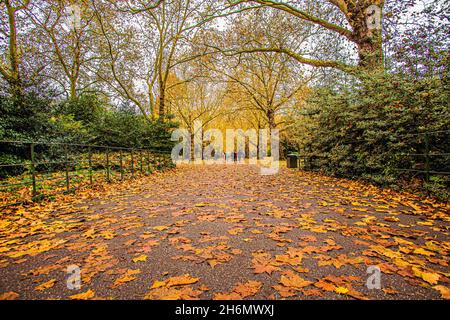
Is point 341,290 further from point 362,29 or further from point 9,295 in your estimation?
point 362,29

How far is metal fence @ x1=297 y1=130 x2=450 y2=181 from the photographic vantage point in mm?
5199

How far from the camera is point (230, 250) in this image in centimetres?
270

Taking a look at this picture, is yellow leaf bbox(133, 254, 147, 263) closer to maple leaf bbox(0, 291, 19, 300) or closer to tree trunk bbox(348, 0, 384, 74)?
maple leaf bbox(0, 291, 19, 300)

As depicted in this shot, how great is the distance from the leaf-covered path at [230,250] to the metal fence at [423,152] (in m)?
1.20

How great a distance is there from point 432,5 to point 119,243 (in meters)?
9.04

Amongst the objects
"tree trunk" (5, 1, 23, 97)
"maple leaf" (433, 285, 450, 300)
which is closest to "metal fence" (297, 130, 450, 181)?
"maple leaf" (433, 285, 450, 300)

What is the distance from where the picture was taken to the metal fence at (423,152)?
205 inches

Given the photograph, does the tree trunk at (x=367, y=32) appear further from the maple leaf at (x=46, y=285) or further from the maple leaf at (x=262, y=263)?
the maple leaf at (x=46, y=285)

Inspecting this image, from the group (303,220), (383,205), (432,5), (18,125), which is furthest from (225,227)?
(18,125)

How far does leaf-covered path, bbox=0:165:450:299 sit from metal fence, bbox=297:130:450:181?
1.20 m

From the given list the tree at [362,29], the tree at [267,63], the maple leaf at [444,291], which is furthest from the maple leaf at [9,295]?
the tree at [267,63]

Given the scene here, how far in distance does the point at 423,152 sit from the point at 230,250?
5.94m

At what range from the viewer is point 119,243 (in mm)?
3016

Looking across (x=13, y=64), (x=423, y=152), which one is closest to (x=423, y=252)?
(x=423, y=152)
